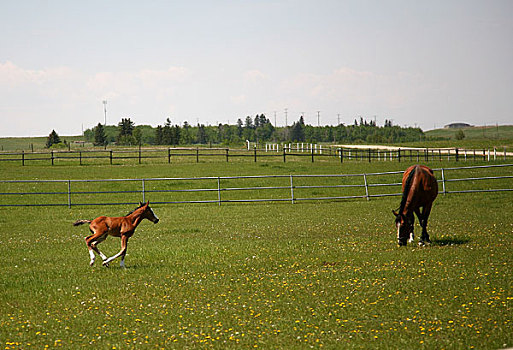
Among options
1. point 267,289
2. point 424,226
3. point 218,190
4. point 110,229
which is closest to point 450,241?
point 424,226

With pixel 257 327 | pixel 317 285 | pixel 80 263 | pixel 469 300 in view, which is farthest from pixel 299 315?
pixel 80 263

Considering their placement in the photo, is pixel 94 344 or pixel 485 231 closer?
pixel 94 344

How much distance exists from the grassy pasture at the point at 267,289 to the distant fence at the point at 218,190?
35.3 ft

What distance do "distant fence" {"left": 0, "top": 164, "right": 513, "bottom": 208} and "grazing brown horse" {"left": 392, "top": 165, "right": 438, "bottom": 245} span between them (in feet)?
47.1

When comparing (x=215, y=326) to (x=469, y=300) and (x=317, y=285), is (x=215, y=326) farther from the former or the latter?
(x=469, y=300)

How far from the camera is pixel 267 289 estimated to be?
10.2 metres

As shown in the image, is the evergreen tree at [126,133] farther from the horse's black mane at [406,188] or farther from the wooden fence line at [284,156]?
the horse's black mane at [406,188]

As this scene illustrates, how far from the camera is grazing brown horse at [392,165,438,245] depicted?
46.3 ft

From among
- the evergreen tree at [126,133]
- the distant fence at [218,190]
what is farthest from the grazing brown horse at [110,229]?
the evergreen tree at [126,133]

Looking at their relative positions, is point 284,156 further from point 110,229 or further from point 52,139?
point 52,139

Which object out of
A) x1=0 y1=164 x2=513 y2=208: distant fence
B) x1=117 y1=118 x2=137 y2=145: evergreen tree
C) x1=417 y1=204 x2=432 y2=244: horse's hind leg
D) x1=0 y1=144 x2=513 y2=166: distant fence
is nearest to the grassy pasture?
x1=417 y1=204 x2=432 y2=244: horse's hind leg

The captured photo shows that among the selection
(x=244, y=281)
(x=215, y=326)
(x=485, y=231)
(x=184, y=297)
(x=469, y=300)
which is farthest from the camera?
(x=485, y=231)

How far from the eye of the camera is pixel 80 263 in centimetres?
1309

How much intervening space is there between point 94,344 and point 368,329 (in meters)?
3.91
